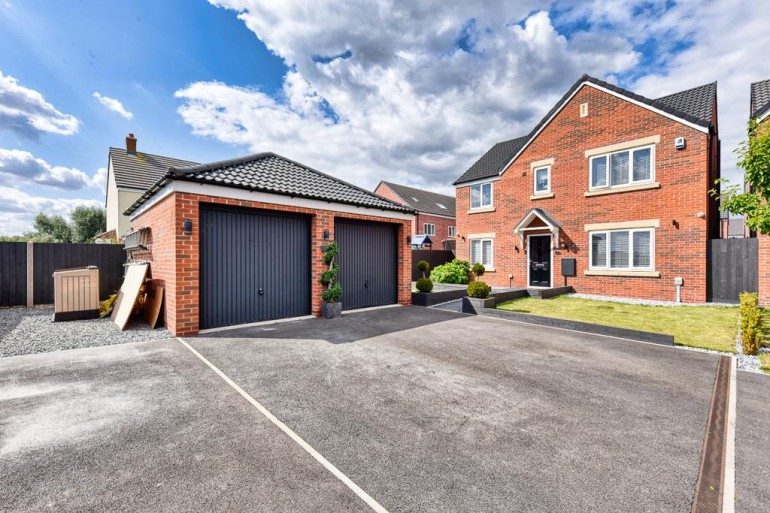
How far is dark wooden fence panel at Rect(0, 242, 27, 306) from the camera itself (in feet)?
32.8

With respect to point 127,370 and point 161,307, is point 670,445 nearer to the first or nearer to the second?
point 127,370

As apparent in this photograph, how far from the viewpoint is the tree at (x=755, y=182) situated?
238 inches

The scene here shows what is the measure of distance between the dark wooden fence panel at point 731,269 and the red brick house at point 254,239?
1110cm

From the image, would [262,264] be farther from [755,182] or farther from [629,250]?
[629,250]

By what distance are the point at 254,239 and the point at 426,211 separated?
27.9 meters

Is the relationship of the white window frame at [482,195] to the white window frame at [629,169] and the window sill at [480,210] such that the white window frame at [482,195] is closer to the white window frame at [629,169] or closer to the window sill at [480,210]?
the window sill at [480,210]

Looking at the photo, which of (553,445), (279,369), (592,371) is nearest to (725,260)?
(592,371)

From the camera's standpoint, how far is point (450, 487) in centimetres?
238

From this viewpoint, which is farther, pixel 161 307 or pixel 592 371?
pixel 161 307

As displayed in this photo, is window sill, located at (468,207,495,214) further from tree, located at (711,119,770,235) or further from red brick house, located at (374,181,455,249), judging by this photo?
red brick house, located at (374,181,455,249)

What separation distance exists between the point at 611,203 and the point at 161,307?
15.6 metres

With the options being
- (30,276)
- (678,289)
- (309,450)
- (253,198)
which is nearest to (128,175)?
(30,276)

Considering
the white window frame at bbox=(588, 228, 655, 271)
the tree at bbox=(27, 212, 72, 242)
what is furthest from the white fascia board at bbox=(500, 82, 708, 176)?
the tree at bbox=(27, 212, 72, 242)

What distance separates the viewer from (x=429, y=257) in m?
21.2
